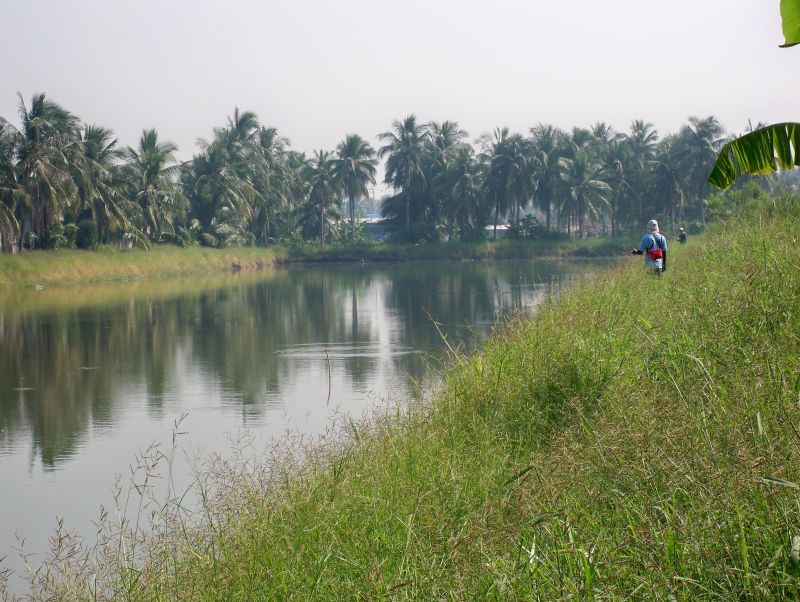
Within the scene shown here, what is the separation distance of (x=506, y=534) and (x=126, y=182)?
46669 millimetres

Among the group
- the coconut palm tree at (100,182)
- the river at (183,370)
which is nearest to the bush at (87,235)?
the coconut palm tree at (100,182)

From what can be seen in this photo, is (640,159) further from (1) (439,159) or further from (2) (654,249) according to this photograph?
(2) (654,249)

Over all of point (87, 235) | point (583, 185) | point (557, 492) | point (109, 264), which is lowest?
point (557, 492)

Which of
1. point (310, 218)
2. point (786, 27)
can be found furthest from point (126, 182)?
point (786, 27)

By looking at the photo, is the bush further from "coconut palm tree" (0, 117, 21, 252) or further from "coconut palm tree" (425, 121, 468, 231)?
"coconut palm tree" (425, 121, 468, 231)

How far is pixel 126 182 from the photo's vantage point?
48656mm

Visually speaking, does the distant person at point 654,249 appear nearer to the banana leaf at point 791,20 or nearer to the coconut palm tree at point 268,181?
the banana leaf at point 791,20

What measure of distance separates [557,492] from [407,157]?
6526cm

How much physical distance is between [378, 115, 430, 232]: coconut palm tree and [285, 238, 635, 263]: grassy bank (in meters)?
3.05

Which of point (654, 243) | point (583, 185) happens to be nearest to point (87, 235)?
point (583, 185)

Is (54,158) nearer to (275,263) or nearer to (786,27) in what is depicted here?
(275,263)

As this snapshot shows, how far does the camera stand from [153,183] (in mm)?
52188

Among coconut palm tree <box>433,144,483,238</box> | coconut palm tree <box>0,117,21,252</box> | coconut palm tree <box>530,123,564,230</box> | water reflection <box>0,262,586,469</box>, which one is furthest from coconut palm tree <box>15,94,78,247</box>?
coconut palm tree <box>530,123,564,230</box>

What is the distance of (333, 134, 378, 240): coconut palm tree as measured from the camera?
69062 mm
